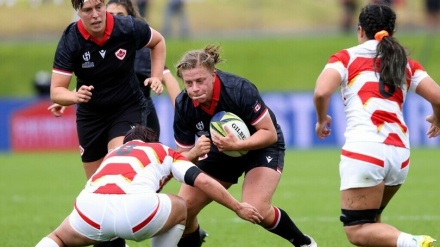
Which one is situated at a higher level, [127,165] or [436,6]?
[127,165]

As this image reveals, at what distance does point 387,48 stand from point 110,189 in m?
2.16

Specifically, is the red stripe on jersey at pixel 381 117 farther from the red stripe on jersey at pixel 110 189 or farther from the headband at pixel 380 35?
the red stripe on jersey at pixel 110 189

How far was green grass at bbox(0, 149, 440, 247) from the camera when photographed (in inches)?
357

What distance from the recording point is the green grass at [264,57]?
23750mm

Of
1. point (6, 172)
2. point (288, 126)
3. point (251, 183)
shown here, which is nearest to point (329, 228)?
point (251, 183)

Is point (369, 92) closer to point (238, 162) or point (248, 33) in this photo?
point (238, 162)

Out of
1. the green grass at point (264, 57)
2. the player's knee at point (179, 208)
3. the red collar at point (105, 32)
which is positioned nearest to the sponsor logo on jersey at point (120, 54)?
the red collar at point (105, 32)

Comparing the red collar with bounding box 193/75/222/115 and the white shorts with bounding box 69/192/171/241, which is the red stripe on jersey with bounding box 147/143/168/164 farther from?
the red collar with bounding box 193/75/222/115

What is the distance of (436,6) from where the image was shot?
24.8 metres

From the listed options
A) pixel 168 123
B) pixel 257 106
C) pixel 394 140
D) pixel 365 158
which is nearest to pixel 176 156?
pixel 257 106

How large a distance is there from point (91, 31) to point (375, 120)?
2537 millimetres

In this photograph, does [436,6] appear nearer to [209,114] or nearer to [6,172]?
[6,172]

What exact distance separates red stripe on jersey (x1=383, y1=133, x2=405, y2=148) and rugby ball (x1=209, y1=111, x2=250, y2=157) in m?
1.16

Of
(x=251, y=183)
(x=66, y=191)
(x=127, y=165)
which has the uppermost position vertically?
(x=127, y=165)
